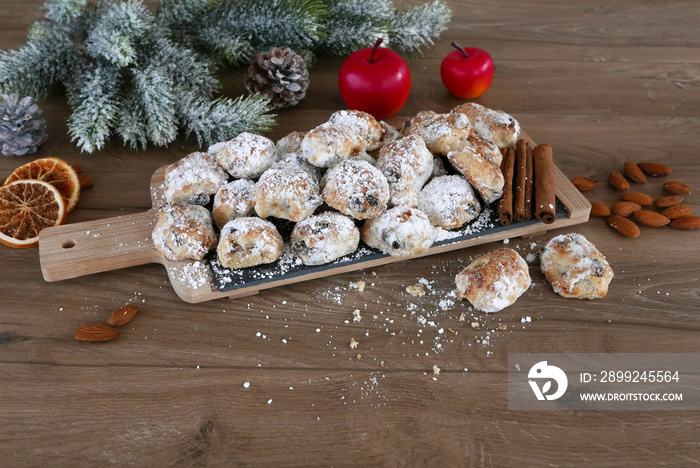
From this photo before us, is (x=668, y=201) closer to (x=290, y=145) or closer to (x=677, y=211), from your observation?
(x=677, y=211)

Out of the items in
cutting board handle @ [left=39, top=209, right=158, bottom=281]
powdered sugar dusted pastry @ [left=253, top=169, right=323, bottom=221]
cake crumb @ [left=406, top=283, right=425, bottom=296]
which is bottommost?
cake crumb @ [left=406, top=283, right=425, bottom=296]

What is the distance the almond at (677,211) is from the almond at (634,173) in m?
0.14

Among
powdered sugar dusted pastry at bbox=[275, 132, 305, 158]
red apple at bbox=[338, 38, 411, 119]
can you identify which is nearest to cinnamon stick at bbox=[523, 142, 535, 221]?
red apple at bbox=[338, 38, 411, 119]

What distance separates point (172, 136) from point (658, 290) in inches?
54.0

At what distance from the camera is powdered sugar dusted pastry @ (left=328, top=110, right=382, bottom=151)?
1.54m

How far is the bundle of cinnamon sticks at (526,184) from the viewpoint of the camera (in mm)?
1493

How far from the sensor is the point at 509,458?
1.16 meters

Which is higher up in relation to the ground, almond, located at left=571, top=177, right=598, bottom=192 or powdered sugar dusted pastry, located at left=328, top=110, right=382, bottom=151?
powdered sugar dusted pastry, located at left=328, top=110, right=382, bottom=151

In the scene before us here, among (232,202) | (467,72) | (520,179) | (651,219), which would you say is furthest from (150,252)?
(651,219)

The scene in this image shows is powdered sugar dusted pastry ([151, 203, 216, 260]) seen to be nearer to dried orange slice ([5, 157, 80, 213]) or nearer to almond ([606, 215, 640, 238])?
dried orange slice ([5, 157, 80, 213])

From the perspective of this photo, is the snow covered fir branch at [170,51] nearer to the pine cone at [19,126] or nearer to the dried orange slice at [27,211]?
the pine cone at [19,126]

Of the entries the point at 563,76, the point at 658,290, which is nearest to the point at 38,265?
the point at 658,290

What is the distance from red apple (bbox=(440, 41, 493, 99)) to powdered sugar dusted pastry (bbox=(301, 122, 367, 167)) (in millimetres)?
692

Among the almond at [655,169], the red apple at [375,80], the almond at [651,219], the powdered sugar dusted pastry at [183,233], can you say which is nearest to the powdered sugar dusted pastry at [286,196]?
the powdered sugar dusted pastry at [183,233]
